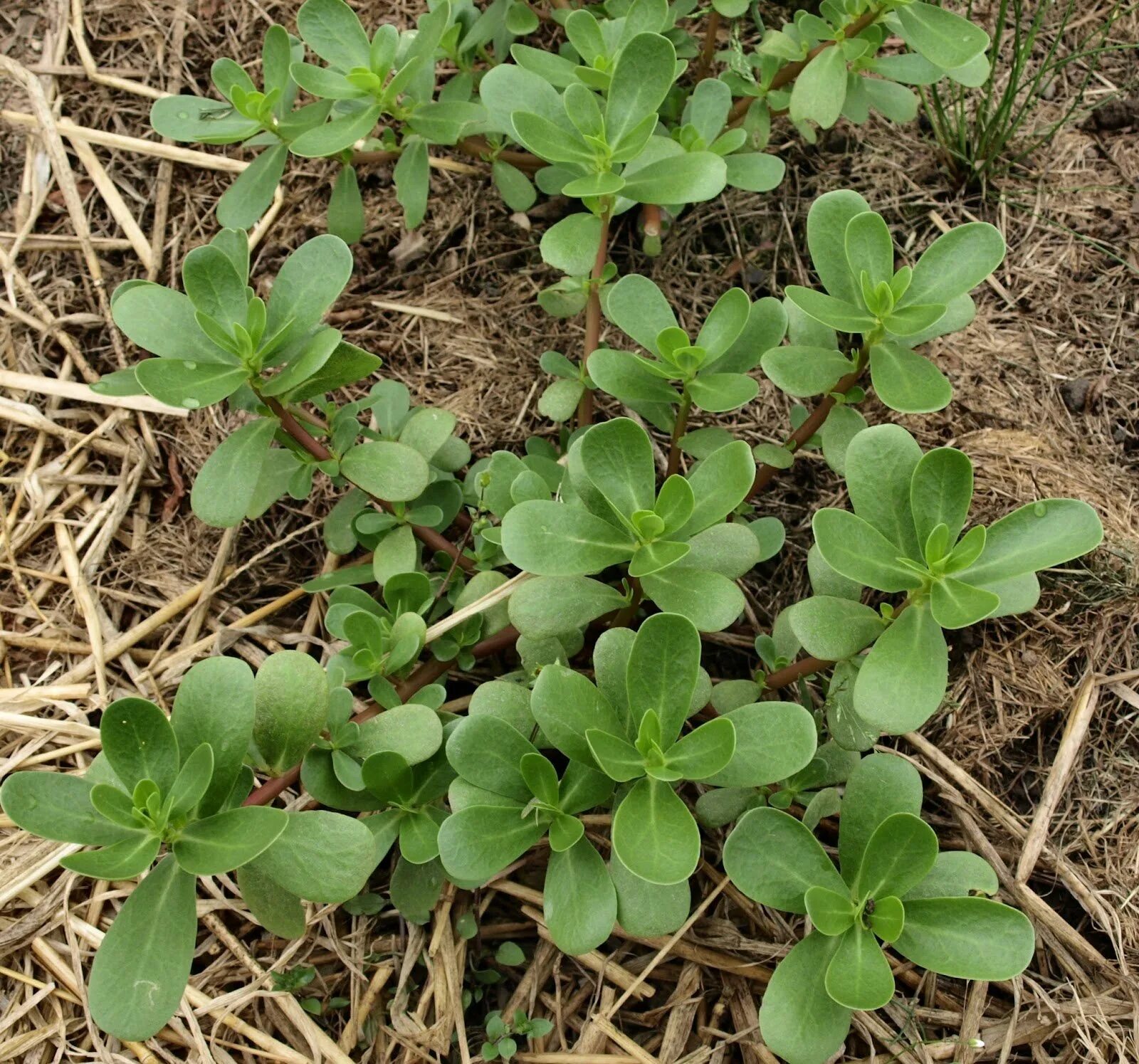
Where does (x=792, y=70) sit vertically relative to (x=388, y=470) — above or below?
above

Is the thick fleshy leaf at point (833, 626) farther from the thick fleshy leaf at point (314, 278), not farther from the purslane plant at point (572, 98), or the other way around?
the thick fleshy leaf at point (314, 278)

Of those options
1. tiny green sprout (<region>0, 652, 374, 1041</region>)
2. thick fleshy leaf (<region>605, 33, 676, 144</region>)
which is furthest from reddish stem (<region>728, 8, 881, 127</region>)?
tiny green sprout (<region>0, 652, 374, 1041</region>)

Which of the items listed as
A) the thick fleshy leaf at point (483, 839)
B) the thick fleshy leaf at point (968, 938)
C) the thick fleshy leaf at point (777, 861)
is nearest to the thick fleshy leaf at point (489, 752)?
the thick fleshy leaf at point (483, 839)

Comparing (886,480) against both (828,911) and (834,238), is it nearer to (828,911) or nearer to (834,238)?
(834,238)

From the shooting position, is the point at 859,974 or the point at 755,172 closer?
Answer: the point at 859,974

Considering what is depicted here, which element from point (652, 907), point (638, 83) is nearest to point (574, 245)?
point (638, 83)

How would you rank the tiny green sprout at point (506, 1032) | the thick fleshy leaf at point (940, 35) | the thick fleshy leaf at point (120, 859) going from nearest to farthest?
1. the thick fleshy leaf at point (120, 859)
2. the tiny green sprout at point (506, 1032)
3. the thick fleshy leaf at point (940, 35)

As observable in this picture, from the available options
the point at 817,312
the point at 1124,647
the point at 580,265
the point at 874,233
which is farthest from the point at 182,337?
the point at 1124,647
